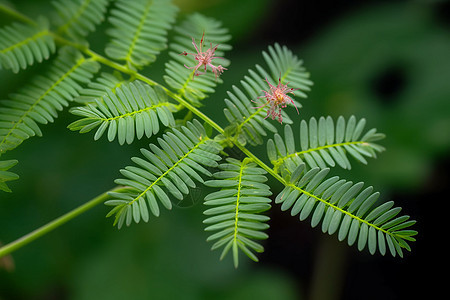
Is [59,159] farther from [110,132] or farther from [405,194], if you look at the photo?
[405,194]

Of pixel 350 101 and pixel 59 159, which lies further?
pixel 350 101

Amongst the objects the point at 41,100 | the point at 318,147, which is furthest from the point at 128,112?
the point at 318,147

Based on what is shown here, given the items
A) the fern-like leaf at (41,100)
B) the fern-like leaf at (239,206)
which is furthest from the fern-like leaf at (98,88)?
the fern-like leaf at (239,206)

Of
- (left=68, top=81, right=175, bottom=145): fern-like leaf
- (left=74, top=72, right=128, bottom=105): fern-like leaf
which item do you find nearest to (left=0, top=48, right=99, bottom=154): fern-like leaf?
(left=74, top=72, right=128, bottom=105): fern-like leaf

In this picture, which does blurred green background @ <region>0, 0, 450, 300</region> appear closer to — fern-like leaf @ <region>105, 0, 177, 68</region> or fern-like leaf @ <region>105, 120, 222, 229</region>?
fern-like leaf @ <region>105, 0, 177, 68</region>

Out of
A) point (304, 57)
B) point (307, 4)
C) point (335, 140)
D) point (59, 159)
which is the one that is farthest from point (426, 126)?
point (59, 159)

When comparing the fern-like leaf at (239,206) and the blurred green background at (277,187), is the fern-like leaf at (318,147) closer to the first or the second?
the fern-like leaf at (239,206)
